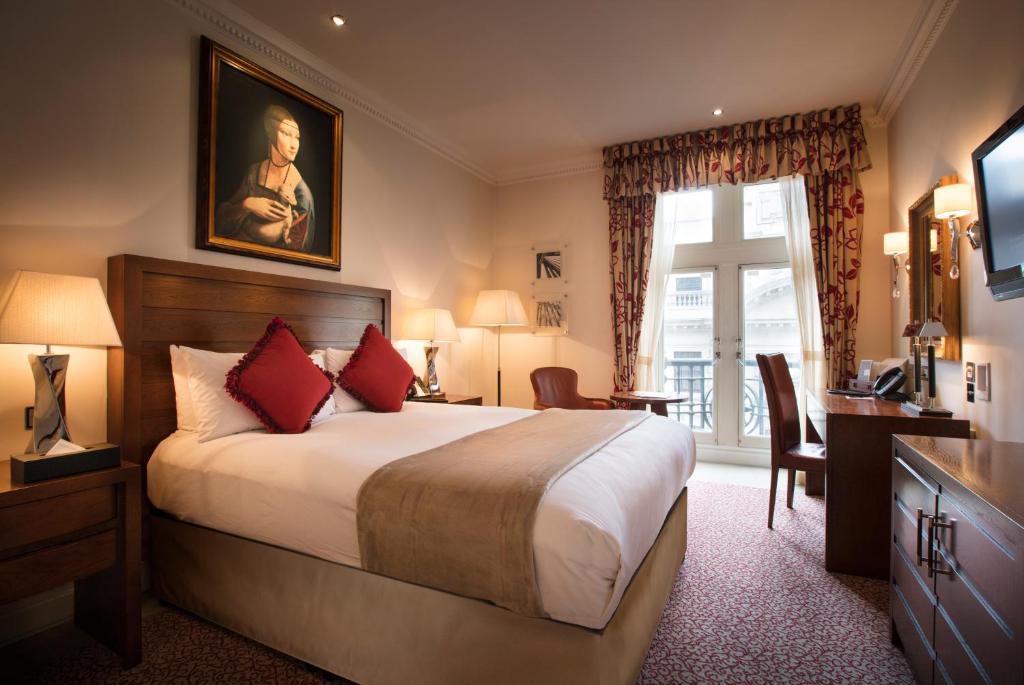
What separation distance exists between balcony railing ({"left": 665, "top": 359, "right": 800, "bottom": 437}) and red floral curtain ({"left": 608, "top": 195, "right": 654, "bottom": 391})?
19.0 inches

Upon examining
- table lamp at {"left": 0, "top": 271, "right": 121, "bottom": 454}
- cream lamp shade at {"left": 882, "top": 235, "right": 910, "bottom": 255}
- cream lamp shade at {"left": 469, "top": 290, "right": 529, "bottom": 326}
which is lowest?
table lamp at {"left": 0, "top": 271, "right": 121, "bottom": 454}

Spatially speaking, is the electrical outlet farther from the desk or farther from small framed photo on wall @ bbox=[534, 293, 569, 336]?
small framed photo on wall @ bbox=[534, 293, 569, 336]

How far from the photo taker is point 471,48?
10.9 feet

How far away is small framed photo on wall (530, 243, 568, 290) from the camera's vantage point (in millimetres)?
5391

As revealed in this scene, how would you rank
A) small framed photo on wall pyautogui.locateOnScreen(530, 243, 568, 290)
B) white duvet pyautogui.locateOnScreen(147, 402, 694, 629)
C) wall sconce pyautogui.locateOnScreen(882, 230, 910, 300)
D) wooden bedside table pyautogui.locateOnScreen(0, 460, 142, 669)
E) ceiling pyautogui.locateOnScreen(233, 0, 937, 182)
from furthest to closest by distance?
small framed photo on wall pyautogui.locateOnScreen(530, 243, 568, 290) < wall sconce pyautogui.locateOnScreen(882, 230, 910, 300) < ceiling pyautogui.locateOnScreen(233, 0, 937, 182) < wooden bedside table pyautogui.locateOnScreen(0, 460, 142, 669) < white duvet pyautogui.locateOnScreen(147, 402, 694, 629)

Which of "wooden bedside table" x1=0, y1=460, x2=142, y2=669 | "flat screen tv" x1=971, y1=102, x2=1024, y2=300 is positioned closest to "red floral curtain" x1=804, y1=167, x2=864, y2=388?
"flat screen tv" x1=971, y1=102, x2=1024, y2=300

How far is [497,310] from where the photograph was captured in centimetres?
482

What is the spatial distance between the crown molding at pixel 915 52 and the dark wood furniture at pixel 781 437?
2.06m

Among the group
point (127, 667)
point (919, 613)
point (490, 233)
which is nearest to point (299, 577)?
point (127, 667)

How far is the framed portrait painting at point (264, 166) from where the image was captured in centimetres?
278

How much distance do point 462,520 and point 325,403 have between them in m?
1.58

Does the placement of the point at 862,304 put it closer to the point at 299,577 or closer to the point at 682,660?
the point at 682,660

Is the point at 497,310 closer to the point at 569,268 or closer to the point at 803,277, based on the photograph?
the point at 569,268

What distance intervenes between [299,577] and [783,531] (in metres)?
2.83
